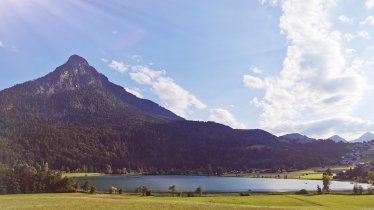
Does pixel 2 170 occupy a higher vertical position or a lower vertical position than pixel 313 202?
higher

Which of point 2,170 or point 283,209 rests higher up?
point 2,170

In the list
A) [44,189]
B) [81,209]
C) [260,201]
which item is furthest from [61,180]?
[81,209]

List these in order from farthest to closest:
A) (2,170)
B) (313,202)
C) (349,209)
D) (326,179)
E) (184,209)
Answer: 1. (326,179)
2. (2,170)
3. (313,202)
4. (349,209)
5. (184,209)

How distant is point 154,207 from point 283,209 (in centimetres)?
1948

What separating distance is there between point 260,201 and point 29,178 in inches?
3690

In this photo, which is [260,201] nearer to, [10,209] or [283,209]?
[283,209]

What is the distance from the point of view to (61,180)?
15075 cm

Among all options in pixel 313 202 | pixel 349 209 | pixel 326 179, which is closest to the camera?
pixel 349 209

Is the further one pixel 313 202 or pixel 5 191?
pixel 5 191

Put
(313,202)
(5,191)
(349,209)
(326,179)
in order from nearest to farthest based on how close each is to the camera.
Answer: (349,209) → (313,202) → (5,191) → (326,179)

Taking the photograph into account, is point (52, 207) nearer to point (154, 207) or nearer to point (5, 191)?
point (154, 207)

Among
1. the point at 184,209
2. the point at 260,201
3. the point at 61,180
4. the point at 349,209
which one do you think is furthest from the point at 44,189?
the point at 349,209

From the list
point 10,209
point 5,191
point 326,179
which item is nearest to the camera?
point 10,209

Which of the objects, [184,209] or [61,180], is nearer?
[184,209]
